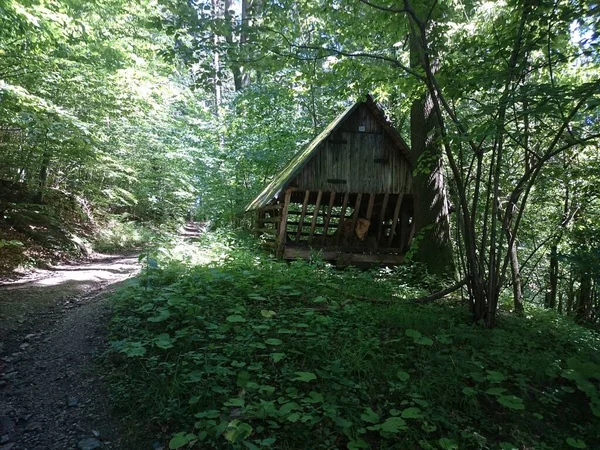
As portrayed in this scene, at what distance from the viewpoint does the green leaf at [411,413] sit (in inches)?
119

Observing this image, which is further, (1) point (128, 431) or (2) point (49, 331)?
(2) point (49, 331)

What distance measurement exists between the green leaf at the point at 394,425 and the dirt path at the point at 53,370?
189cm

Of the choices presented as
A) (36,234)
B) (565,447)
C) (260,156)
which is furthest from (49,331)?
(260,156)

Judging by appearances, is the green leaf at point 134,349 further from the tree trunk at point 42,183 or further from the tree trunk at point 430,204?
the tree trunk at point 42,183

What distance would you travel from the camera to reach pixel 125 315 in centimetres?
479

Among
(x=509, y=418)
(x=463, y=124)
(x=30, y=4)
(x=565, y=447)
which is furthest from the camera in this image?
(x=30, y=4)

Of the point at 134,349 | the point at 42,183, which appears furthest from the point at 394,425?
the point at 42,183

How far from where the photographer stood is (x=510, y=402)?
3270 mm

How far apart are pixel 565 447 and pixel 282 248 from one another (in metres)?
7.57

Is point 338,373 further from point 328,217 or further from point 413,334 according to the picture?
point 328,217

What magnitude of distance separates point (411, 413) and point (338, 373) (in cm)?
75

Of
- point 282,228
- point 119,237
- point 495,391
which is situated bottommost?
point 119,237

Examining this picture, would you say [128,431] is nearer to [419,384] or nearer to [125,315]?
[125,315]

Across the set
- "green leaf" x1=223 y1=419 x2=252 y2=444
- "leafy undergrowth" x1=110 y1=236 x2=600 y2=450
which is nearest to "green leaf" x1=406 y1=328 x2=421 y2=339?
"leafy undergrowth" x1=110 y1=236 x2=600 y2=450
